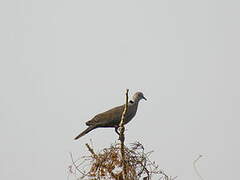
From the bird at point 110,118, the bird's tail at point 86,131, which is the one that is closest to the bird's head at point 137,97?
the bird at point 110,118

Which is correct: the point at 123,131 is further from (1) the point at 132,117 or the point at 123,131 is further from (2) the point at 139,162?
(1) the point at 132,117

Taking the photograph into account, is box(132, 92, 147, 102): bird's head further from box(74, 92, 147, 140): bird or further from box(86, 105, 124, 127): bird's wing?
box(86, 105, 124, 127): bird's wing

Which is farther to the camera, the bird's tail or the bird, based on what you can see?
the bird

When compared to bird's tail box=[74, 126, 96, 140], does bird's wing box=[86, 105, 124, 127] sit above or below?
above

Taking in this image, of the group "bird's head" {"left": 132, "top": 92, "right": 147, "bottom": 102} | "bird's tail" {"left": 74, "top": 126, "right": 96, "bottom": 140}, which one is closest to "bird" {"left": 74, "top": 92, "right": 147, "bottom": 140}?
"bird's tail" {"left": 74, "top": 126, "right": 96, "bottom": 140}

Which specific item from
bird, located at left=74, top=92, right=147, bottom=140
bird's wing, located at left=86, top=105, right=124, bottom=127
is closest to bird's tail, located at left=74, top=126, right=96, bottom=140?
bird, located at left=74, top=92, right=147, bottom=140

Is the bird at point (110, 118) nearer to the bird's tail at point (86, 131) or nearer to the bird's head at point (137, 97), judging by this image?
the bird's tail at point (86, 131)

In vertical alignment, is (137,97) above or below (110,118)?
above

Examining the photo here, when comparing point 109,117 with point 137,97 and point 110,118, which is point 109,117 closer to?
point 110,118

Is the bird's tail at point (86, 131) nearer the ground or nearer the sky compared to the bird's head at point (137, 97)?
nearer the ground

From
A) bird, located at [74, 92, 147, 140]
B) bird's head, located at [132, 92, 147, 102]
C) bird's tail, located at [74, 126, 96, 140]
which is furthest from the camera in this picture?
bird's head, located at [132, 92, 147, 102]

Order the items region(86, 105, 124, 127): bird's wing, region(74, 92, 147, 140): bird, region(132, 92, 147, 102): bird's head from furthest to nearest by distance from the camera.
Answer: region(132, 92, 147, 102): bird's head < region(86, 105, 124, 127): bird's wing < region(74, 92, 147, 140): bird

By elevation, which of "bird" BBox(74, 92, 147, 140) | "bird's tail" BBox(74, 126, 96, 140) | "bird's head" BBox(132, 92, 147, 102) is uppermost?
"bird's head" BBox(132, 92, 147, 102)

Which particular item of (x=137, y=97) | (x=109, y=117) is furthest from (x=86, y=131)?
(x=137, y=97)
